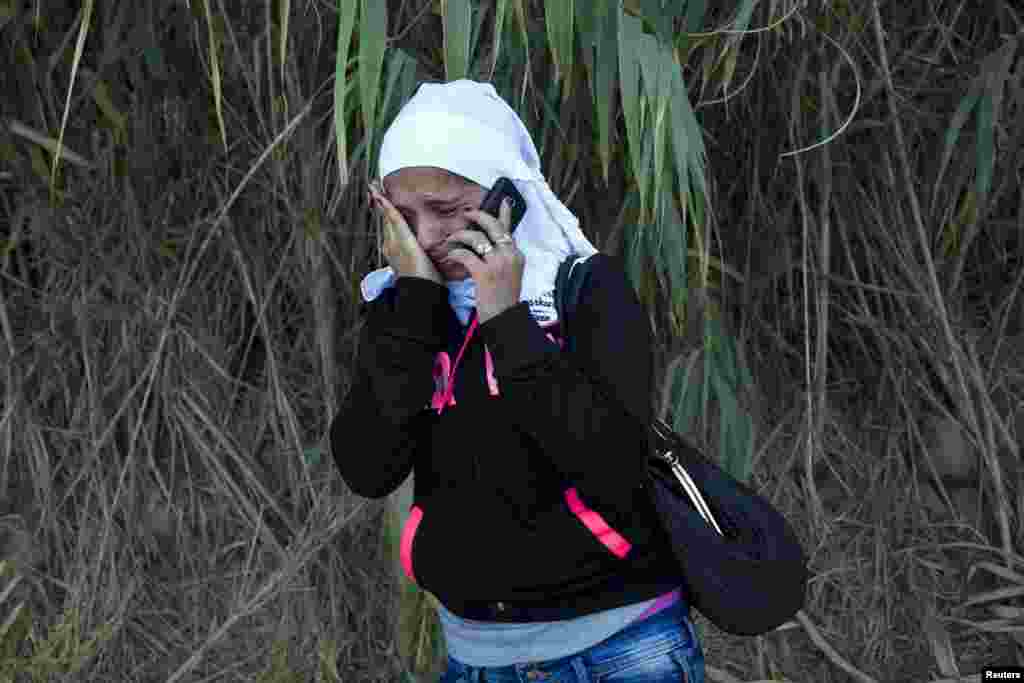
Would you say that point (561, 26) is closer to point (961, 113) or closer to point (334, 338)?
point (961, 113)

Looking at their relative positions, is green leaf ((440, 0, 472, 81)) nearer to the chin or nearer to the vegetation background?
the chin

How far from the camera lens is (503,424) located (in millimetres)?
1306

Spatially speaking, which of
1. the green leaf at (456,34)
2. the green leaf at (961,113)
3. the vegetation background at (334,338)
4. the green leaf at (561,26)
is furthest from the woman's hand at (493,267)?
the green leaf at (961,113)

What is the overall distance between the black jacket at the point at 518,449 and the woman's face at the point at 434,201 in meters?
0.04

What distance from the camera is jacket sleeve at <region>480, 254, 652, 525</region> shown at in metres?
1.22

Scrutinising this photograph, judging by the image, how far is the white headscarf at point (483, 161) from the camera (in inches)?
50.7

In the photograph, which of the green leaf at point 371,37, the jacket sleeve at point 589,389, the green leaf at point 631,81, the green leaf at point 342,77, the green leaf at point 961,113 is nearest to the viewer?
the jacket sleeve at point 589,389

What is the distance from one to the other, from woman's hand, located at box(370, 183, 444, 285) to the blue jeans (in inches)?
15.1

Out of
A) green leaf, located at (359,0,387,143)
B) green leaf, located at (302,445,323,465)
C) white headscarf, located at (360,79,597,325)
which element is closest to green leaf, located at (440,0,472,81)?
green leaf, located at (359,0,387,143)

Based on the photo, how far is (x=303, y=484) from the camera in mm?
2828

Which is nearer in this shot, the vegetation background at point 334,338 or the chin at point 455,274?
the chin at point 455,274

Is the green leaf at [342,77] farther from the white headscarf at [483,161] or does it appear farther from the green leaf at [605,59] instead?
the green leaf at [605,59]

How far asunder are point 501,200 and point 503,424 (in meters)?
0.21

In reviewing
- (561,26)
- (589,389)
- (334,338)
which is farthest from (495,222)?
(334,338)
